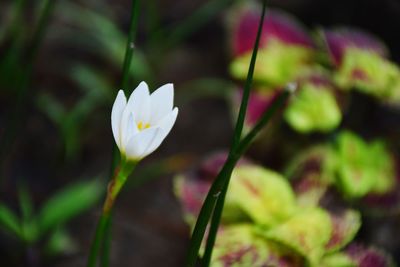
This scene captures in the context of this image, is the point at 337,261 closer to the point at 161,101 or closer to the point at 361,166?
the point at 361,166

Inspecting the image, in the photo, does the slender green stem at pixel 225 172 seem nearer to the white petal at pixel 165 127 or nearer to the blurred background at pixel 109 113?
the white petal at pixel 165 127

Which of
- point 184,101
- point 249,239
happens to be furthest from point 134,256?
point 184,101

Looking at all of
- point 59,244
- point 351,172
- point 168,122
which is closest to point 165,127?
point 168,122

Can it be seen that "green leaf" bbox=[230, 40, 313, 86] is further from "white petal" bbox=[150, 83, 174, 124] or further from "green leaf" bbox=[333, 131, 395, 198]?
"white petal" bbox=[150, 83, 174, 124]

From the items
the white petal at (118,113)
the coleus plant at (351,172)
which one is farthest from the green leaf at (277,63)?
the white petal at (118,113)

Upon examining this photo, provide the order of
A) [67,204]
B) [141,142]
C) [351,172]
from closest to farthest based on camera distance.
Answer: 1. [141,142]
2. [351,172]
3. [67,204]

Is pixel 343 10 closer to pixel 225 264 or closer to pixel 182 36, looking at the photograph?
pixel 182 36
